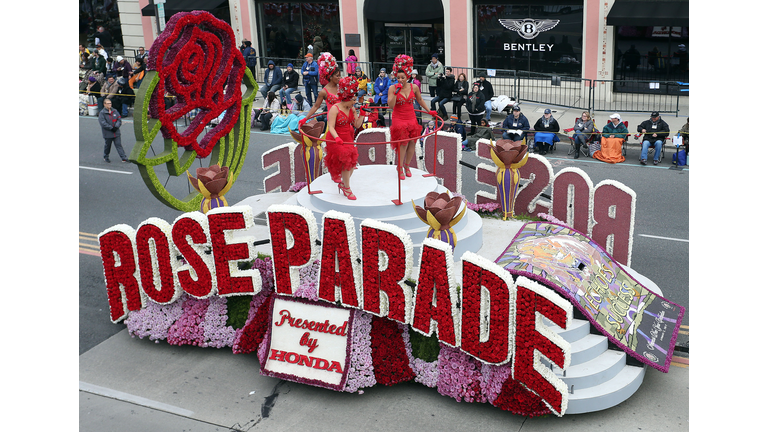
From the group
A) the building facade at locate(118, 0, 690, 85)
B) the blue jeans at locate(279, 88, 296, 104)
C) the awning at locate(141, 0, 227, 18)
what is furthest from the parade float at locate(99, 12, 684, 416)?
the awning at locate(141, 0, 227, 18)

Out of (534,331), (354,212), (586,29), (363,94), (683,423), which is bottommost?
(683,423)

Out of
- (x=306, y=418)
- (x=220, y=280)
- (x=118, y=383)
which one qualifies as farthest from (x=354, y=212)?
(x=118, y=383)

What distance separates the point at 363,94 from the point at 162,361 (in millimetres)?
15080

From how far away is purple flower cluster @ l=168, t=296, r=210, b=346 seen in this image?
10.8 meters

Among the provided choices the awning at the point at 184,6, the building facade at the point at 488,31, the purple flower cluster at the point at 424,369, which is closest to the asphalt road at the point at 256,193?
the purple flower cluster at the point at 424,369

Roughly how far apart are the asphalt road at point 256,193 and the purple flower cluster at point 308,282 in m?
3.48

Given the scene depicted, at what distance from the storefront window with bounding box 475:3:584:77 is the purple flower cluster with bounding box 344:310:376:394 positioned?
1907 centimetres

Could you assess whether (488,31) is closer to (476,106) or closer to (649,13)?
(649,13)

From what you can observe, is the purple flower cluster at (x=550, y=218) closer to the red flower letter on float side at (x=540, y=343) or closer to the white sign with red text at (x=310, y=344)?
the red flower letter on float side at (x=540, y=343)

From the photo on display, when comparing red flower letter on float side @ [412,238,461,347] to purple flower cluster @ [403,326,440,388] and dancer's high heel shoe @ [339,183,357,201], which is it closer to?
purple flower cluster @ [403,326,440,388]

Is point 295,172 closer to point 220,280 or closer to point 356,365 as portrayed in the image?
point 220,280

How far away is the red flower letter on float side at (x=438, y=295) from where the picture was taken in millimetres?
9031

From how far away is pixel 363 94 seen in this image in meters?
24.3

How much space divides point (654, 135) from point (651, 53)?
23.4 feet
